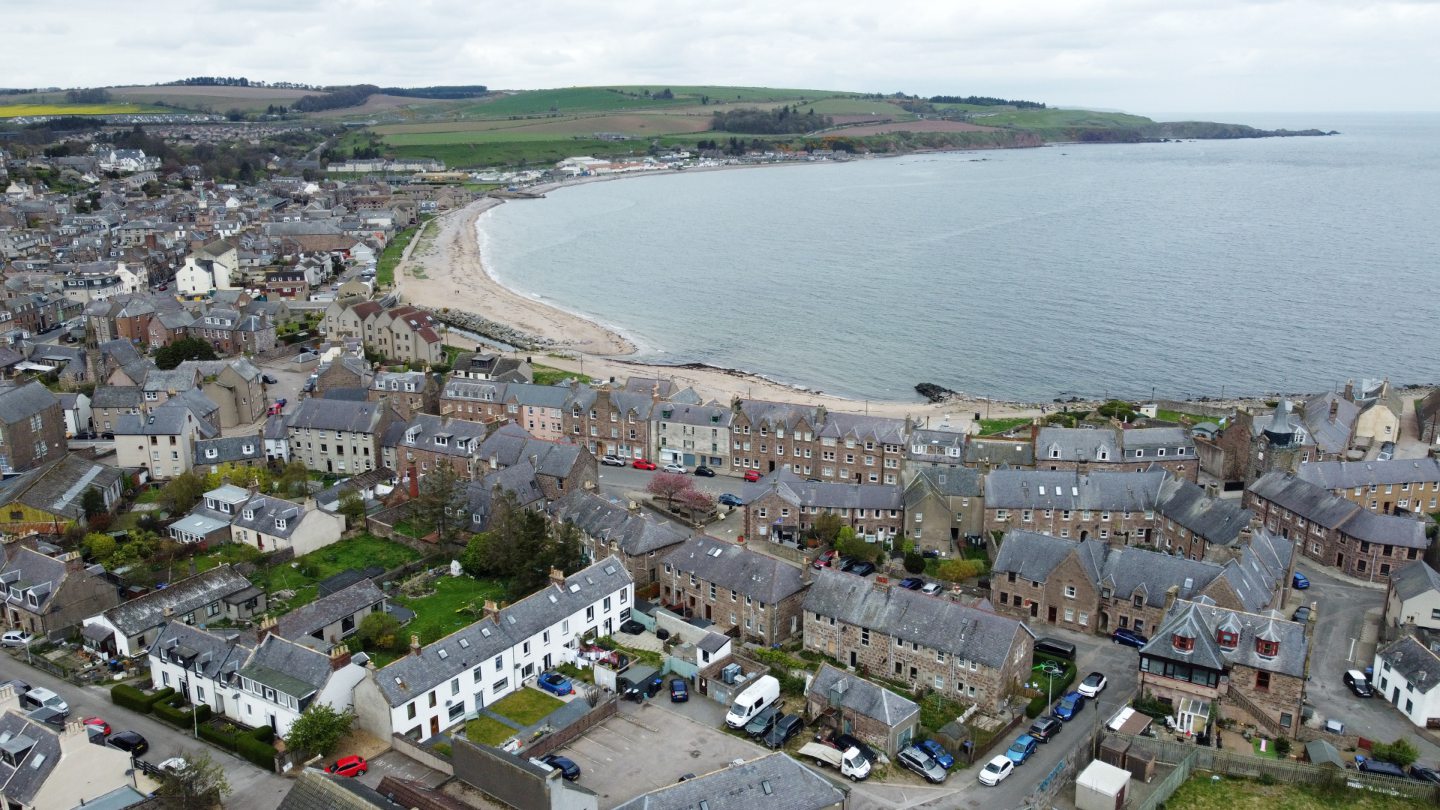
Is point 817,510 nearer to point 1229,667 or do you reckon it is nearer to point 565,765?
point 1229,667

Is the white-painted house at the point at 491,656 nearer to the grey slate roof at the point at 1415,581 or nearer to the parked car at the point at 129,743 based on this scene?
the parked car at the point at 129,743

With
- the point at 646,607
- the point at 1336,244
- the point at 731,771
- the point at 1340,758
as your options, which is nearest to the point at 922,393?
the point at 646,607

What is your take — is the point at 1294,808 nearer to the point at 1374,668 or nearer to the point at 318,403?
the point at 1374,668

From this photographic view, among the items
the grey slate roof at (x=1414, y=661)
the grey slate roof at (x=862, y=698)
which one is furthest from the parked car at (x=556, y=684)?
the grey slate roof at (x=1414, y=661)

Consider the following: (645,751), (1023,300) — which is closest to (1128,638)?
(645,751)

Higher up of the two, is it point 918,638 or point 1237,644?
point 1237,644

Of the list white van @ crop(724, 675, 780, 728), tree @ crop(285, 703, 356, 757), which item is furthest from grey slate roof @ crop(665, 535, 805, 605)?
tree @ crop(285, 703, 356, 757)
